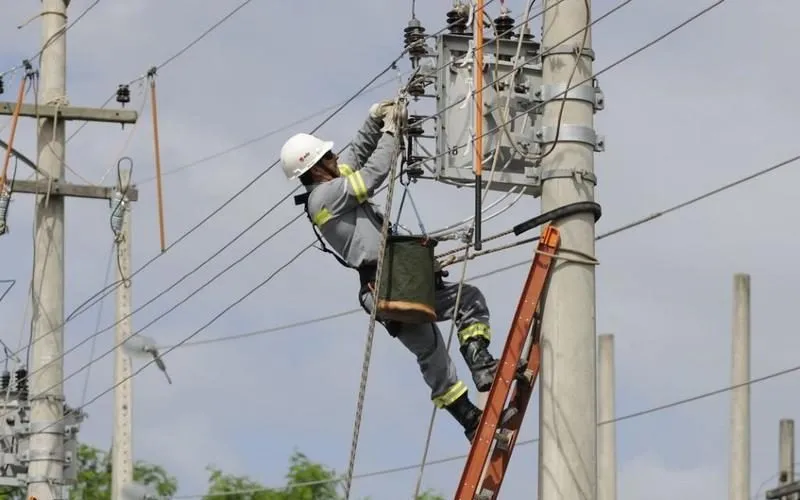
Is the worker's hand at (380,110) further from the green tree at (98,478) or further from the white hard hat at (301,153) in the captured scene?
the green tree at (98,478)

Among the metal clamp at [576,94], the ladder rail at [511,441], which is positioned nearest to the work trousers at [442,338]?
the ladder rail at [511,441]

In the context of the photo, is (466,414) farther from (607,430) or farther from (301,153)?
(607,430)

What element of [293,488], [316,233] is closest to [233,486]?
[293,488]

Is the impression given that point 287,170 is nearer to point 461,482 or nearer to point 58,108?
point 461,482

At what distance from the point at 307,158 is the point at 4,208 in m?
11.0

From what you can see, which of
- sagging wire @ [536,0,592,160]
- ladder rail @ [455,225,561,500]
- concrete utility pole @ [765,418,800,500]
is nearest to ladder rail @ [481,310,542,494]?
ladder rail @ [455,225,561,500]

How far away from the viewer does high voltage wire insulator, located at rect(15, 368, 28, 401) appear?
75.2 ft

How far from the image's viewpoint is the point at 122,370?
22141 mm

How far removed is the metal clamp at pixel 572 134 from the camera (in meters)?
10.9

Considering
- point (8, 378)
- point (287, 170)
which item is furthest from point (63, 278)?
point (287, 170)

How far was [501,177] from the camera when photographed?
37.2 feet

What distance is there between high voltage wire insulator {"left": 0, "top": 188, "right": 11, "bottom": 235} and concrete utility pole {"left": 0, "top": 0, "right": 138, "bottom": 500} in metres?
0.15

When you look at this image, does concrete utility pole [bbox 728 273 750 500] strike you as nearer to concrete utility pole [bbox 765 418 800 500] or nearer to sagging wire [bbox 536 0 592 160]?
concrete utility pole [bbox 765 418 800 500]

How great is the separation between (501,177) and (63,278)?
11477mm
